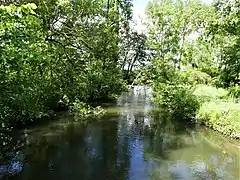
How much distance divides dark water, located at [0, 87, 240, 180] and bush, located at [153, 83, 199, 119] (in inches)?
51.5

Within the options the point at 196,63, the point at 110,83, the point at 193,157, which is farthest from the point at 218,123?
the point at 196,63

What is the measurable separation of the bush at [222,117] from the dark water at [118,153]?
0.51 metres

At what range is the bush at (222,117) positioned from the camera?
14.6 meters

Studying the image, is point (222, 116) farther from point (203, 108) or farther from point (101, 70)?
point (101, 70)

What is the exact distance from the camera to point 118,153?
12.9 m

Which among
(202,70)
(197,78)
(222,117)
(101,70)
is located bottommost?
(222,117)

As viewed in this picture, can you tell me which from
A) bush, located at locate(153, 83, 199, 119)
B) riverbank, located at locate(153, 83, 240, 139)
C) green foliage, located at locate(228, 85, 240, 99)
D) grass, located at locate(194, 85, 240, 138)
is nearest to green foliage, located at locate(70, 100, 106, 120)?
bush, located at locate(153, 83, 199, 119)

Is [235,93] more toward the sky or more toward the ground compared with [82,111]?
more toward the sky

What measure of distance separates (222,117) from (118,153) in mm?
6080

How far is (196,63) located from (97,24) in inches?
701

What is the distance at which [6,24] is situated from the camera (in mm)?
4805

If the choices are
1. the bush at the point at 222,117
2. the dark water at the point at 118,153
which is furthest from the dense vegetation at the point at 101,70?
the dark water at the point at 118,153

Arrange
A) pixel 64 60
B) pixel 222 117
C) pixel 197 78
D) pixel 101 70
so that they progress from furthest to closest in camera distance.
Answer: pixel 197 78 → pixel 101 70 → pixel 64 60 → pixel 222 117

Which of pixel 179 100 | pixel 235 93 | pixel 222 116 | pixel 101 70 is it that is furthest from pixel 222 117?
pixel 101 70
